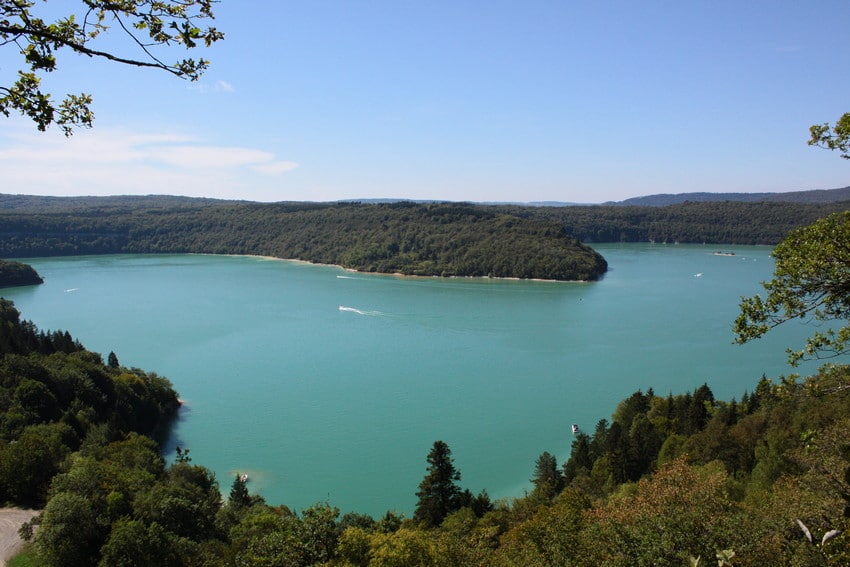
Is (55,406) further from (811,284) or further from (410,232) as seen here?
(410,232)

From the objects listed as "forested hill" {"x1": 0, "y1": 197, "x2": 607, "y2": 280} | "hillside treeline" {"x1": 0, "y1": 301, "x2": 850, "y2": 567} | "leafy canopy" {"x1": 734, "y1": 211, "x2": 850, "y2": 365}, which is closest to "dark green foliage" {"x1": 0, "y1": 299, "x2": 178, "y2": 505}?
"hillside treeline" {"x1": 0, "y1": 301, "x2": 850, "y2": 567}

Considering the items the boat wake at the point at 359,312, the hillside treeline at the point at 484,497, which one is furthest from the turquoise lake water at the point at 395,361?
the hillside treeline at the point at 484,497

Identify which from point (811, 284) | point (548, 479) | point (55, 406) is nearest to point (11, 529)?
point (55, 406)

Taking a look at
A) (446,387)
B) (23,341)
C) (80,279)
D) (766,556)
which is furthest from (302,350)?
(80,279)

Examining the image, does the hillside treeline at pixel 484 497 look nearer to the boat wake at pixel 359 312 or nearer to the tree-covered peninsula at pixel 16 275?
the boat wake at pixel 359 312

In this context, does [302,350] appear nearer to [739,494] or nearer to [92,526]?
[92,526]

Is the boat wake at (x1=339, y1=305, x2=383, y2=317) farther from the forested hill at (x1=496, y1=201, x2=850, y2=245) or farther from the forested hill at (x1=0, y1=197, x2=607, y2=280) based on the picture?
the forested hill at (x1=496, y1=201, x2=850, y2=245)
